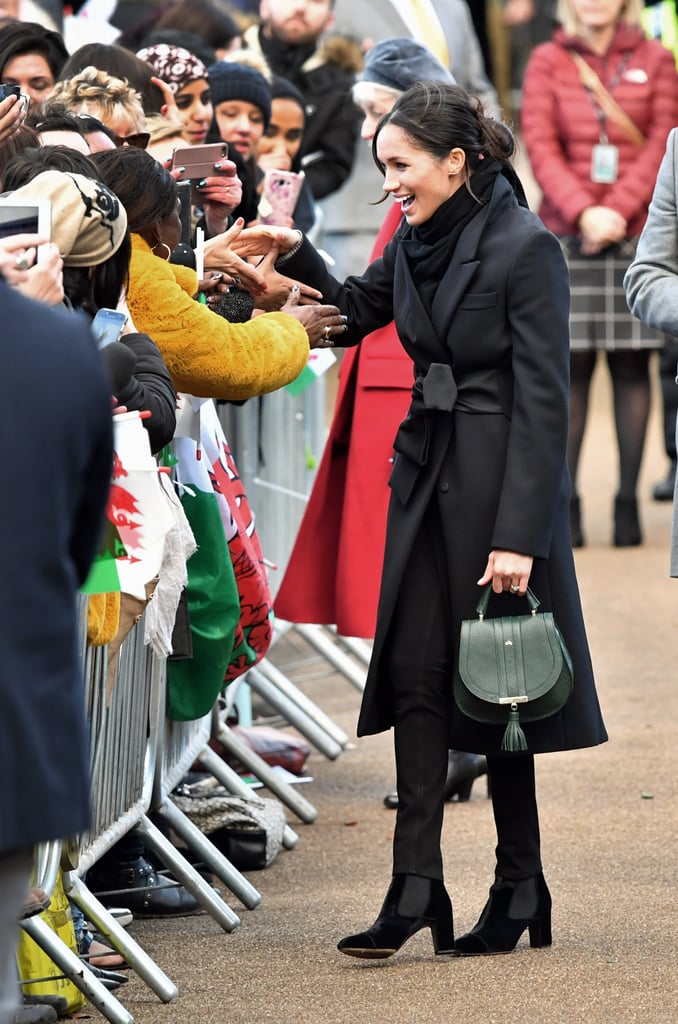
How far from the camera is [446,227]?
15.0 ft

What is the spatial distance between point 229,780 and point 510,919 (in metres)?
1.27

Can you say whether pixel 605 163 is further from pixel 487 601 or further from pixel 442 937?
pixel 442 937

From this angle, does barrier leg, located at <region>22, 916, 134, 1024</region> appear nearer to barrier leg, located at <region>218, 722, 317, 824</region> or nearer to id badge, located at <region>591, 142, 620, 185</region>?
barrier leg, located at <region>218, 722, 317, 824</region>

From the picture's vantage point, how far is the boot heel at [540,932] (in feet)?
15.0

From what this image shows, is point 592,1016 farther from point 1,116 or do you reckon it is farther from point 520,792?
point 1,116

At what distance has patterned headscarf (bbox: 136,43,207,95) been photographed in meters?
6.34

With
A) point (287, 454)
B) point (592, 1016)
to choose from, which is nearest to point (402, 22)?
point (287, 454)

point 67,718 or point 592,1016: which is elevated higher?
point 67,718

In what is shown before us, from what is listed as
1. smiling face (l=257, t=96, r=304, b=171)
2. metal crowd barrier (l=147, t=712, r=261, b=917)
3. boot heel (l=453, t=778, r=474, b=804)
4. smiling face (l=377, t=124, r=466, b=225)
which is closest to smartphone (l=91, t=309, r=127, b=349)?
smiling face (l=377, t=124, r=466, b=225)

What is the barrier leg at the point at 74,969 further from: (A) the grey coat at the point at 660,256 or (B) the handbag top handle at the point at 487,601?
(A) the grey coat at the point at 660,256

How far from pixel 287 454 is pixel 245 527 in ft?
7.96

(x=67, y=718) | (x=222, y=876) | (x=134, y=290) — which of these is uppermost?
(x=134, y=290)

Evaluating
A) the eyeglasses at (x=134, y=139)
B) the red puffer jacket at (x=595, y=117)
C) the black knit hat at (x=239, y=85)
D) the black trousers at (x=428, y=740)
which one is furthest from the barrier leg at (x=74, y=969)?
the red puffer jacket at (x=595, y=117)

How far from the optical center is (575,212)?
32.2 ft
